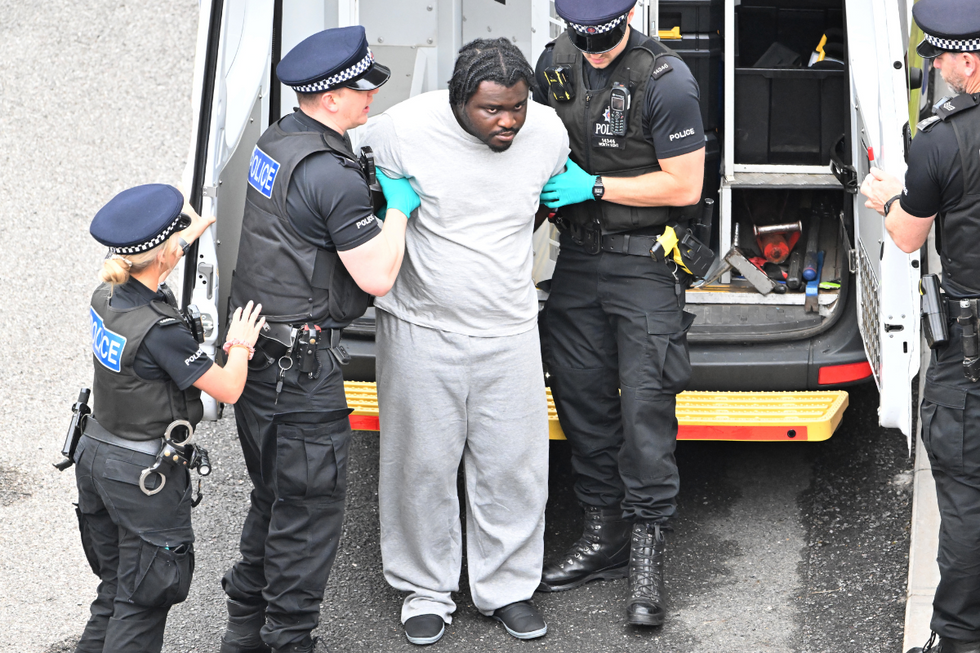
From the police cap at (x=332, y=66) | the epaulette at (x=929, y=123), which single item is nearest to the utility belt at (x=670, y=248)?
the epaulette at (x=929, y=123)

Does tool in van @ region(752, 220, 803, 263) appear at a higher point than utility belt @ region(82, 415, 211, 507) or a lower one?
lower

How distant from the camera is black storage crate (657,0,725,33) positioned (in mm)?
4676

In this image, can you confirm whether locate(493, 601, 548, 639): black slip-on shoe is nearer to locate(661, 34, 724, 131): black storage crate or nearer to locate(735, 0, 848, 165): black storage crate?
locate(661, 34, 724, 131): black storage crate

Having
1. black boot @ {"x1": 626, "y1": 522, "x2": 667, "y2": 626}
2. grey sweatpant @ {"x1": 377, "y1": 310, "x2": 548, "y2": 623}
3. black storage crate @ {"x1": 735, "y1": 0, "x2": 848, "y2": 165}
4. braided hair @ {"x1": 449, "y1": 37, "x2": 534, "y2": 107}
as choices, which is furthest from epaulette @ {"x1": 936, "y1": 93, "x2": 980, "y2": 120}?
black storage crate @ {"x1": 735, "y1": 0, "x2": 848, "y2": 165}

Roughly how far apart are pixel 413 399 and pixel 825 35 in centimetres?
290

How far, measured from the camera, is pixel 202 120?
364cm

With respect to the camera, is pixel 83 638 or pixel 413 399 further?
pixel 413 399

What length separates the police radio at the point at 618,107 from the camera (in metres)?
3.42

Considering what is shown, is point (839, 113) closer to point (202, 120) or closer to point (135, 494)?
point (202, 120)

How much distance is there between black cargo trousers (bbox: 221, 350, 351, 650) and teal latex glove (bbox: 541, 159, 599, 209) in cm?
83

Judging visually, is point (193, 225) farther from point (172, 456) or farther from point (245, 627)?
point (245, 627)

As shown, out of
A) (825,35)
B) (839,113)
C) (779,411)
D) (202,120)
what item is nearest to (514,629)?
(779,411)

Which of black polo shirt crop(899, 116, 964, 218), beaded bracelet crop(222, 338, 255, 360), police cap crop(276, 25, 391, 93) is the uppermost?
police cap crop(276, 25, 391, 93)

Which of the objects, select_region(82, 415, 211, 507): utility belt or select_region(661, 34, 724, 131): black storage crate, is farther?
select_region(661, 34, 724, 131): black storage crate
